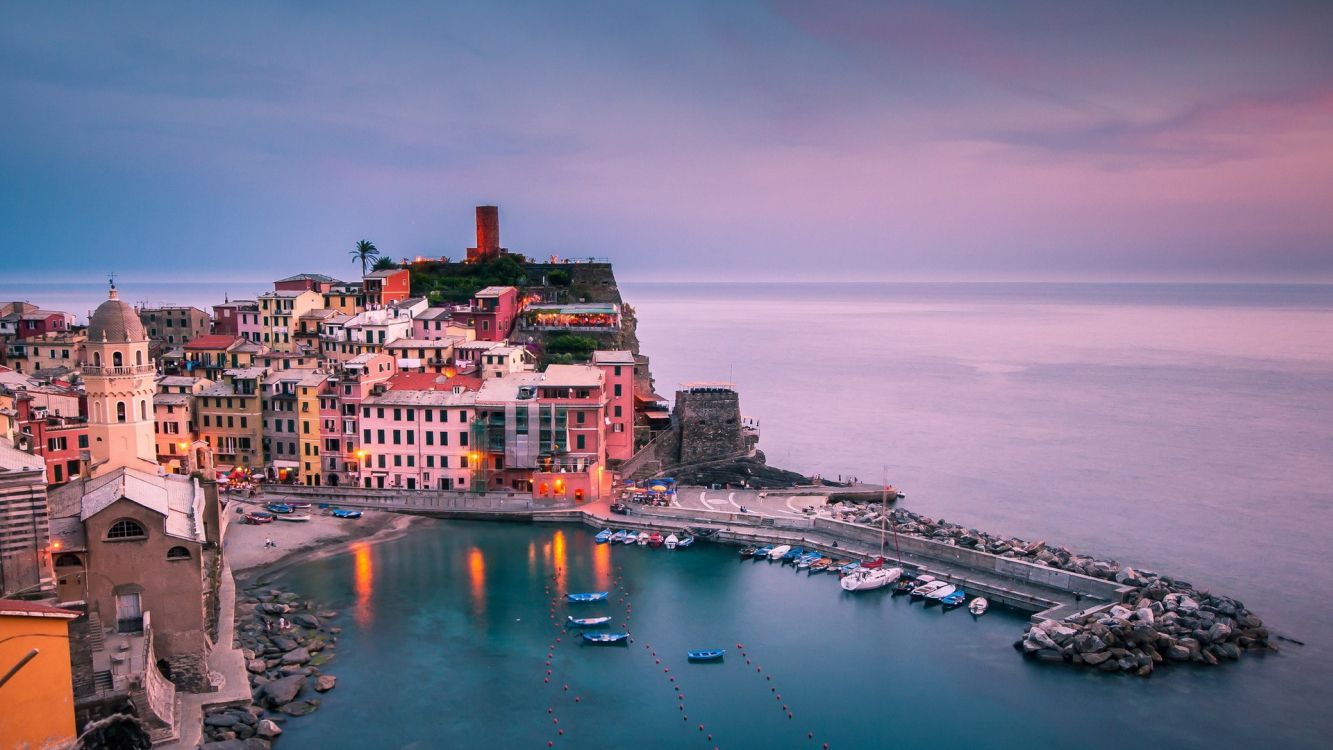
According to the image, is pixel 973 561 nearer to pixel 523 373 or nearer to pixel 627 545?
pixel 627 545

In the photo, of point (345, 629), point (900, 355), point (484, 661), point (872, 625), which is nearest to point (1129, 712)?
point (872, 625)

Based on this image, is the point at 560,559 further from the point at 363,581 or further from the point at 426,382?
the point at 426,382

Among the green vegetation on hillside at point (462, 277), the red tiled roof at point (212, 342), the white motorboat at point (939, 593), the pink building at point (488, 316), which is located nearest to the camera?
the white motorboat at point (939, 593)

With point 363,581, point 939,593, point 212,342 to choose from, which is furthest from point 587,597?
point 212,342

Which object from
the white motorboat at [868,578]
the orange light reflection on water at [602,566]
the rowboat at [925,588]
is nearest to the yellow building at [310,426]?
the orange light reflection on water at [602,566]

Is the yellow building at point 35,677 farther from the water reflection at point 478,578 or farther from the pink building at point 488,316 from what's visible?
the pink building at point 488,316
